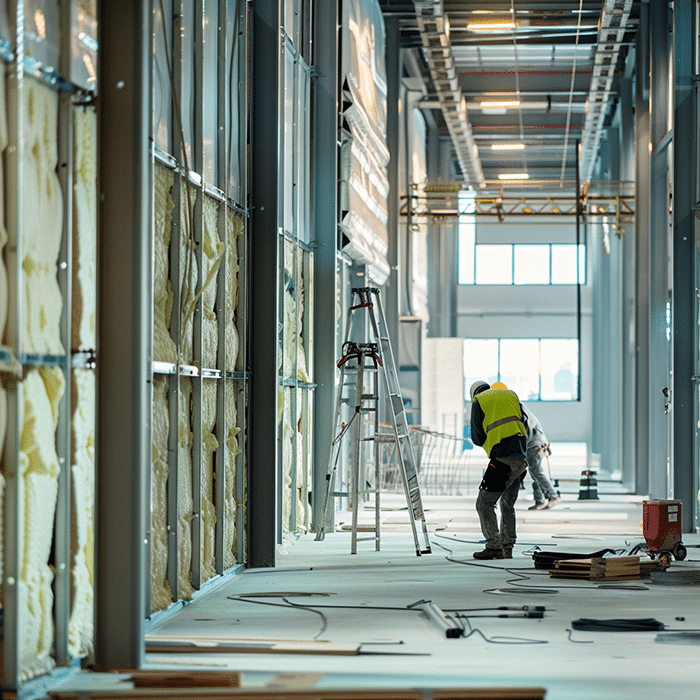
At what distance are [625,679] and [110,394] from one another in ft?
10.3

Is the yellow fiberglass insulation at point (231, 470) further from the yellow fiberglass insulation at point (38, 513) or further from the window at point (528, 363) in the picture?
the window at point (528, 363)

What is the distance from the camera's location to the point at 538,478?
52.2ft

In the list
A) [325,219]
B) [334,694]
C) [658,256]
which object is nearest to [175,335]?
[334,694]

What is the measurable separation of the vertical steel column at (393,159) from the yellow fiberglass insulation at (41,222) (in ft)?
46.6

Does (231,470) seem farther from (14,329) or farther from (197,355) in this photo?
(14,329)

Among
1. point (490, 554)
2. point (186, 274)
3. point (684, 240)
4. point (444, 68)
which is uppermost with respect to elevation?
point (444, 68)

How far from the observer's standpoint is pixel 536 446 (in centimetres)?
1531

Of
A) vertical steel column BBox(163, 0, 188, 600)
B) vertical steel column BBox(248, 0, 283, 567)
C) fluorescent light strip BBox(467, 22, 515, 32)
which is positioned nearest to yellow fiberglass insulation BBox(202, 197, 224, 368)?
vertical steel column BBox(163, 0, 188, 600)

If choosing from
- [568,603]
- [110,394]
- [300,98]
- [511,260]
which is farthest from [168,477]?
[511,260]

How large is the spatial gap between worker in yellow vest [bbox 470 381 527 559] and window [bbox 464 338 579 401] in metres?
28.8

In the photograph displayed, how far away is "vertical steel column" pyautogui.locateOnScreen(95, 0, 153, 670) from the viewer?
564 cm

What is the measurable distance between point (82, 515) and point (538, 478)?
10912mm

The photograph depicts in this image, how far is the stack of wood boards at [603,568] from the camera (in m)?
9.11

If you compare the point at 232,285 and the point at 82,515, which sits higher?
the point at 232,285
